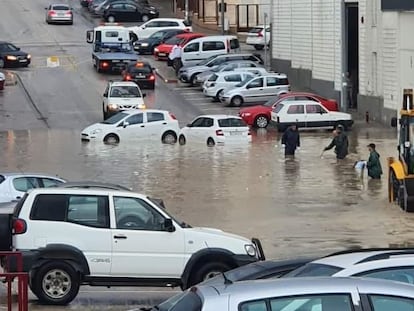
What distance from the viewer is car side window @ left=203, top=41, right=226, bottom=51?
6321 cm

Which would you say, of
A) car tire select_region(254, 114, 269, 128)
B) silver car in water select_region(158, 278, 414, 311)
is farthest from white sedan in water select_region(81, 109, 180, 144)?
silver car in water select_region(158, 278, 414, 311)

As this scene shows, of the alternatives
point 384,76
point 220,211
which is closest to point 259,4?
point 384,76

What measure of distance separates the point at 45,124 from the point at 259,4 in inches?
1127

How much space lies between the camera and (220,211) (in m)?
28.4

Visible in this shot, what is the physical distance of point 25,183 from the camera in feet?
85.6

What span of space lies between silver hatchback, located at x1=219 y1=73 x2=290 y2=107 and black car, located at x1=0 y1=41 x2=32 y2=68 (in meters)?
13.0

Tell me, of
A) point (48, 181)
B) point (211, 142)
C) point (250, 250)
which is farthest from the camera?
point (211, 142)

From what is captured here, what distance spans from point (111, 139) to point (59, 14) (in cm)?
3168

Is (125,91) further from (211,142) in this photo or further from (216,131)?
(216,131)

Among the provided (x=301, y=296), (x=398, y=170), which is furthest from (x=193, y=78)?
(x=301, y=296)

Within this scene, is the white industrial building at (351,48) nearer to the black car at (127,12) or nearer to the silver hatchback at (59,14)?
the black car at (127,12)

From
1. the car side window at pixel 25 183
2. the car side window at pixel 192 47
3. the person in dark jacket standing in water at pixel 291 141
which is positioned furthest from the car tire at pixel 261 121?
the car side window at pixel 25 183

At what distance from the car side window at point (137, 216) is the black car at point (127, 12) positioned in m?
60.3

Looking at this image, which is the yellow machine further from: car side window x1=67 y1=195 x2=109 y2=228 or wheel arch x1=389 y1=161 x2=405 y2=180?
car side window x1=67 y1=195 x2=109 y2=228
